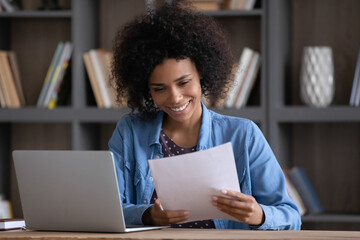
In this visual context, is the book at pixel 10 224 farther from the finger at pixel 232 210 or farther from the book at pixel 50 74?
the book at pixel 50 74

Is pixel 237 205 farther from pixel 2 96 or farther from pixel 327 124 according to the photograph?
pixel 2 96

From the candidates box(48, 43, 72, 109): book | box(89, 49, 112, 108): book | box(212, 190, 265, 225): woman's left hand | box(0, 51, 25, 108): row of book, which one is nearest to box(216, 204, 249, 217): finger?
box(212, 190, 265, 225): woman's left hand

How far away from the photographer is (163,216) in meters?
1.66

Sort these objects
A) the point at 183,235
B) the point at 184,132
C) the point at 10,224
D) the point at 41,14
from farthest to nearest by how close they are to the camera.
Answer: the point at 41,14
the point at 184,132
the point at 10,224
the point at 183,235

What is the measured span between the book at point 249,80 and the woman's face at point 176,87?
1.17 meters

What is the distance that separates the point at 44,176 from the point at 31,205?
0.33 ft

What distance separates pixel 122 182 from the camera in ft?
6.54

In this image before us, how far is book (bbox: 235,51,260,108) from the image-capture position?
10.2 ft

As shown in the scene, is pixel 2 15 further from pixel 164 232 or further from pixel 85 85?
pixel 164 232

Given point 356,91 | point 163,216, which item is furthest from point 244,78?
point 163,216

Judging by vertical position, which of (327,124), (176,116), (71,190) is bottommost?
(327,124)

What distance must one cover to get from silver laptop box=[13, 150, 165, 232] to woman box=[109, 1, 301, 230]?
0.24 meters

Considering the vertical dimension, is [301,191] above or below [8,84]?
below

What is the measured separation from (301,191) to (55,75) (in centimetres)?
138
